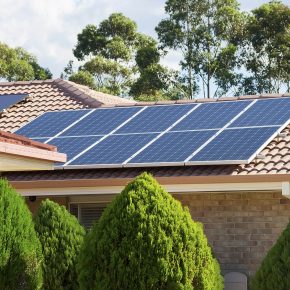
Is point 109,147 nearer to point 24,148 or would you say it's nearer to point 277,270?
point 24,148

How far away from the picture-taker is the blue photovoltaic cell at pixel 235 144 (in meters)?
19.6

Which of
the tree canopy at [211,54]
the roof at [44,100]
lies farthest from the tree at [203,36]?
the roof at [44,100]

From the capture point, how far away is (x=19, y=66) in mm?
58406

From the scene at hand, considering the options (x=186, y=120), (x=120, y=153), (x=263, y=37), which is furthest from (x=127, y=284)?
(x=263, y=37)

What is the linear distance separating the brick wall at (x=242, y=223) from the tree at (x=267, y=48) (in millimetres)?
34855

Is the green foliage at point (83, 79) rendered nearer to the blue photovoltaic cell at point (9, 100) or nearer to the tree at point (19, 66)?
the tree at point (19, 66)

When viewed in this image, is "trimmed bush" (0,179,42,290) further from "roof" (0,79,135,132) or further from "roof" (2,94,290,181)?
"roof" (0,79,135,132)

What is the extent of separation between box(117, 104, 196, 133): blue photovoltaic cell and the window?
2073mm

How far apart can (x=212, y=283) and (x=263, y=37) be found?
40.4 m

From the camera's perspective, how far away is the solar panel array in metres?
20.1

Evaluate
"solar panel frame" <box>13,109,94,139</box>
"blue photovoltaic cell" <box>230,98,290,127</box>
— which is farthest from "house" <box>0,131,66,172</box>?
"solar panel frame" <box>13,109,94,139</box>

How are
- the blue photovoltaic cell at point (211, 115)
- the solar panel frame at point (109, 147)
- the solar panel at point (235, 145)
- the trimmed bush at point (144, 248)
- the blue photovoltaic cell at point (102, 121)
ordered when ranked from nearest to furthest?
the trimmed bush at point (144, 248) → the solar panel at point (235, 145) → the solar panel frame at point (109, 147) → the blue photovoltaic cell at point (211, 115) → the blue photovoltaic cell at point (102, 121)

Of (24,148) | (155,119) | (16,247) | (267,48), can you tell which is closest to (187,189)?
(155,119)

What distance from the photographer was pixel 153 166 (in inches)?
793
